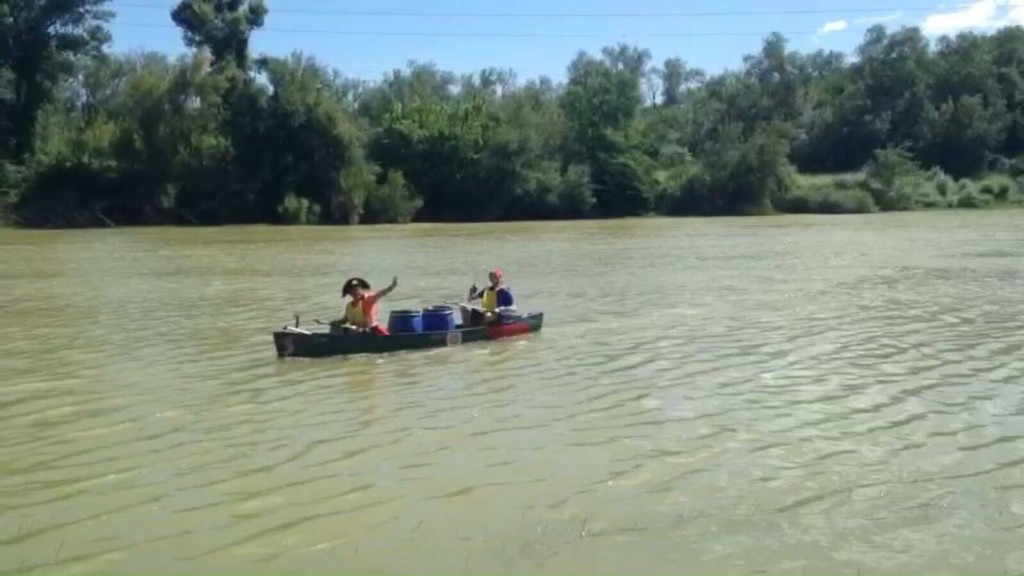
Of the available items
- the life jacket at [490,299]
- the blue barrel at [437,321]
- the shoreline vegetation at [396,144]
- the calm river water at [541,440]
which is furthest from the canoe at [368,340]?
the shoreline vegetation at [396,144]

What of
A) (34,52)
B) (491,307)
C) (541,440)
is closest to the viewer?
(541,440)

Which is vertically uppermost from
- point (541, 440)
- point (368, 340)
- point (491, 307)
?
point (491, 307)

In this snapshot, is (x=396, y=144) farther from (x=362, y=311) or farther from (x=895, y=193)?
(x=362, y=311)

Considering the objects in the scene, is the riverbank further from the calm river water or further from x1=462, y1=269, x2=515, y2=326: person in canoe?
x1=462, y1=269, x2=515, y2=326: person in canoe

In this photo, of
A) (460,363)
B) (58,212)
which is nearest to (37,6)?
(58,212)

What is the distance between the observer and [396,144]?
73250mm

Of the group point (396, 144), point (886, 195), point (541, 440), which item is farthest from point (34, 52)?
point (541, 440)

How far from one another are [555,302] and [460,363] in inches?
313

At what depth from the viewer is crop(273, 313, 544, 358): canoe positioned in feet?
53.3

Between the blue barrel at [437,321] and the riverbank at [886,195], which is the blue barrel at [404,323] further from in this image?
the riverbank at [886,195]

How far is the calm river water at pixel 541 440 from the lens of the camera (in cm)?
826

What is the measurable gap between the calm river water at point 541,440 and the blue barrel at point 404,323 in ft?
1.73

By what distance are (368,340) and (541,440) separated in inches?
229

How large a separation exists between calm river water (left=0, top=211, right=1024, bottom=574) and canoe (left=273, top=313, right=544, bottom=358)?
0.27 metres
